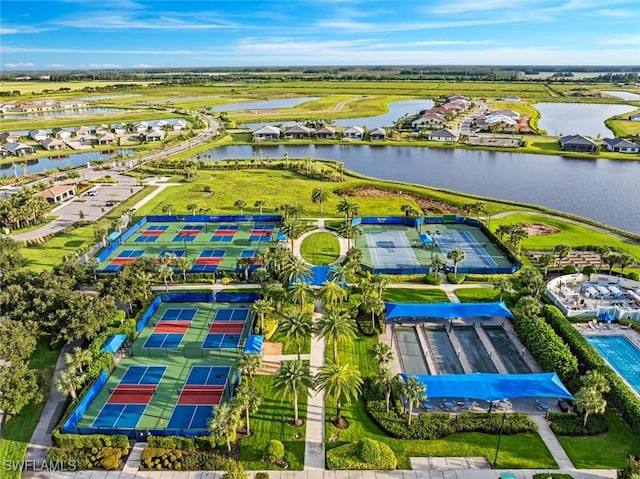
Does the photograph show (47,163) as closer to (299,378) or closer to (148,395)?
(148,395)

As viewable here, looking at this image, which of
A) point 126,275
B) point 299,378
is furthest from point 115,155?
point 299,378

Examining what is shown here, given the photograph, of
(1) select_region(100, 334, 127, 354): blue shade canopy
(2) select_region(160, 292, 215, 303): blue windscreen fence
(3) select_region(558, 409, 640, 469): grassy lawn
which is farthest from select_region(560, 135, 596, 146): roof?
(1) select_region(100, 334, 127, 354): blue shade canopy

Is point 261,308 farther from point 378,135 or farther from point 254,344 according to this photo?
point 378,135

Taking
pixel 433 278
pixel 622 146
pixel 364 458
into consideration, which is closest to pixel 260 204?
pixel 433 278

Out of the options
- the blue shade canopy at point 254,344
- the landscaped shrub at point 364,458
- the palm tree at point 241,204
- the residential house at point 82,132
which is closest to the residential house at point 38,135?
the residential house at point 82,132

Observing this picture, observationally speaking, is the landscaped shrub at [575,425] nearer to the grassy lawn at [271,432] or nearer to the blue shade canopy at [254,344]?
the grassy lawn at [271,432]

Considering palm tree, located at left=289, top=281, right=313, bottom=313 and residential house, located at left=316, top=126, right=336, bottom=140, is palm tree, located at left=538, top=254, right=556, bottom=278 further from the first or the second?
residential house, located at left=316, top=126, right=336, bottom=140
